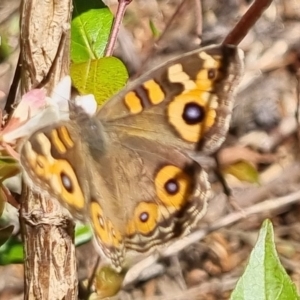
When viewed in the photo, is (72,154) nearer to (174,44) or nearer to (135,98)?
(135,98)

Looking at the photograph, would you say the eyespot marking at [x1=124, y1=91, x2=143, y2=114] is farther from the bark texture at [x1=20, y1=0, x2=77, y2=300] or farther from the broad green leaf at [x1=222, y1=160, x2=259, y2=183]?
the broad green leaf at [x1=222, y1=160, x2=259, y2=183]

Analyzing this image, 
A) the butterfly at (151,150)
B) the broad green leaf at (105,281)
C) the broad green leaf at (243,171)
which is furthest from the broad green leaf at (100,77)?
the broad green leaf at (243,171)

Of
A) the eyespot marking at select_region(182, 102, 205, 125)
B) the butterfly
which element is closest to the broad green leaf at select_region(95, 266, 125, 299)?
the butterfly

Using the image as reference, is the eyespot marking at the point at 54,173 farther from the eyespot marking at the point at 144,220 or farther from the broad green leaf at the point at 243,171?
the broad green leaf at the point at 243,171

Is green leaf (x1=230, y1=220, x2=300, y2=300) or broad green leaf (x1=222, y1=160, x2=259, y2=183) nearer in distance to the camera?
green leaf (x1=230, y1=220, x2=300, y2=300)

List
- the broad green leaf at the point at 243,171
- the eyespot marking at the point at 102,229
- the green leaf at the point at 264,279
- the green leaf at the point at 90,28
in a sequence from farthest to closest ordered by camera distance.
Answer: the broad green leaf at the point at 243,171 < the green leaf at the point at 90,28 < the eyespot marking at the point at 102,229 < the green leaf at the point at 264,279

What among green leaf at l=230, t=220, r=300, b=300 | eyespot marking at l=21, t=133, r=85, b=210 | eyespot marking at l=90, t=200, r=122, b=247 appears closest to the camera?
green leaf at l=230, t=220, r=300, b=300
